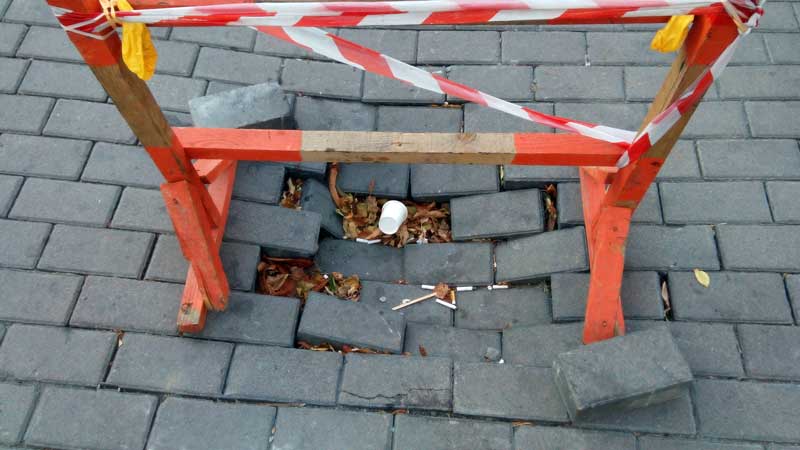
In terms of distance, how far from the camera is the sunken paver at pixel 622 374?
2588 mm

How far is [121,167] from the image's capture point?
132 inches

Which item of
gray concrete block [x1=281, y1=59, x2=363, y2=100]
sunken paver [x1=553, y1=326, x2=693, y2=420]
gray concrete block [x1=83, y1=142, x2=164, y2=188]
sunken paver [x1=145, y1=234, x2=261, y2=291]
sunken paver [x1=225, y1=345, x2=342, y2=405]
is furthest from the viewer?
gray concrete block [x1=281, y1=59, x2=363, y2=100]

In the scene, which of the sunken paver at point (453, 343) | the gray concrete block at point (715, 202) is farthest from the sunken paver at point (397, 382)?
the gray concrete block at point (715, 202)

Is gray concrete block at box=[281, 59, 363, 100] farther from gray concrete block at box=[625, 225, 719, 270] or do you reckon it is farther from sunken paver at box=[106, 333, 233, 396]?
gray concrete block at box=[625, 225, 719, 270]

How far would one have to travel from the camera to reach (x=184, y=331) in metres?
2.91

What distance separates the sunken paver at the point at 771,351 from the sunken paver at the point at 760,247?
0.29 m

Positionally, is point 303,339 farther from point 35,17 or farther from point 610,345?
point 35,17

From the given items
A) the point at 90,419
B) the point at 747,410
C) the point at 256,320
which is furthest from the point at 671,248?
the point at 90,419

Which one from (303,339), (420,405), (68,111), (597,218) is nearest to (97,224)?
(68,111)

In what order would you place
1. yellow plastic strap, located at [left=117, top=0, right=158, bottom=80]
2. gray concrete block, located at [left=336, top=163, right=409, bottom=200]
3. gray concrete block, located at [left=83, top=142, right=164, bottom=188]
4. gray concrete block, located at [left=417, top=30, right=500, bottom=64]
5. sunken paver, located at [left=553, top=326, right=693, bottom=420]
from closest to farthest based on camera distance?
yellow plastic strap, located at [left=117, top=0, right=158, bottom=80], sunken paver, located at [left=553, top=326, right=693, bottom=420], gray concrete block, located at [left=83, top=142, right=164, bottom=188], gray concrete block, located at [left=336, top=163, right=409, bottom=200], gray concrete block, located at [left=417, top=30, right=500, bottom=64]

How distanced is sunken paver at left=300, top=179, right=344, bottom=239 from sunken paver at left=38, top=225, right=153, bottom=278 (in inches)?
28.5

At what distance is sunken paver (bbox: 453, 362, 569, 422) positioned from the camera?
108 inches

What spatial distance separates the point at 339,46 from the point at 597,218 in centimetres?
128

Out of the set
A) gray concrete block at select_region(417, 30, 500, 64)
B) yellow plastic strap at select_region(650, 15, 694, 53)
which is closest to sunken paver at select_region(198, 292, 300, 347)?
gray concrete block at select_region(417, 30, 500, 64)
